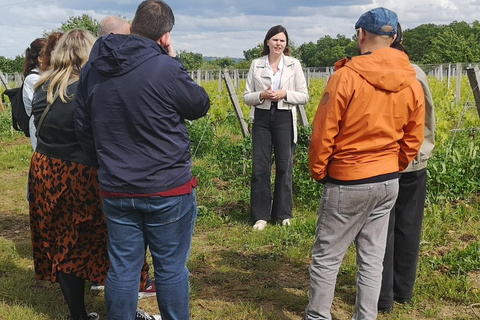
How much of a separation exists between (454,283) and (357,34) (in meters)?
1.93

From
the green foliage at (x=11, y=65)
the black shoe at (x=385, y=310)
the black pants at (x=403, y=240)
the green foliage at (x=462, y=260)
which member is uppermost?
the green foliage at (x=11, y=65)

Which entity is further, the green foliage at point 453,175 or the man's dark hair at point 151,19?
the green foliage at point 453,175

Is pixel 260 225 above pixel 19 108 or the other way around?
the other way around

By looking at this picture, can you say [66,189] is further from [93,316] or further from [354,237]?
[354,237]

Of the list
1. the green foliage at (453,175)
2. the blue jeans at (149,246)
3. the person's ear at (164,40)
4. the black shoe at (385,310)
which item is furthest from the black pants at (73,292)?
the green foliage at (453,175)

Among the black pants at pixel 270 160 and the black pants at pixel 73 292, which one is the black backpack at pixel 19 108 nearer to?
the black pants at pixel 73 292

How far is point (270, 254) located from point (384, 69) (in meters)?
2.27

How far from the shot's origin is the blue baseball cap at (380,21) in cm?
239

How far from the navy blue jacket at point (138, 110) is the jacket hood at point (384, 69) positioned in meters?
0.74

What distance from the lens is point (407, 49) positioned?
44688 mm

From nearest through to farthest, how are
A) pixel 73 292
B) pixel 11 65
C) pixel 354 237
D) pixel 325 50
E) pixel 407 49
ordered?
pixel 354 237 < pixel 73 292 < pixel 407 49 < pixel 11 65 < pixel 325 50

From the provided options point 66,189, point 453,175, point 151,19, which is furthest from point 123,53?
point 453,175

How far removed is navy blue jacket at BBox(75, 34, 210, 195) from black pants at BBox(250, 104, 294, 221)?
8.13ft

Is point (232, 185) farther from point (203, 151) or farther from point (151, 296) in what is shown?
point (151, 296)
